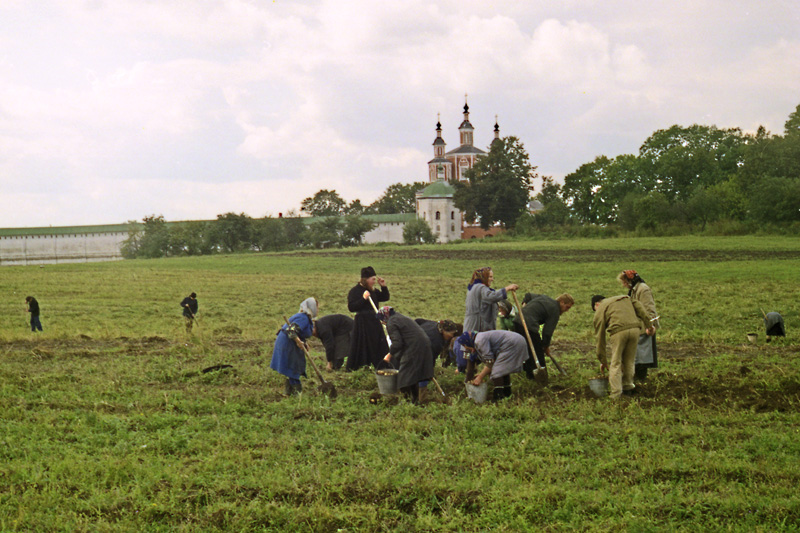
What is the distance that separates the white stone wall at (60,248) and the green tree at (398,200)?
55396 mm

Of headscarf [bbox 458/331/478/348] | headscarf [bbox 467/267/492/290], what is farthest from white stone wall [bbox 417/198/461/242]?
headscarf [bbox 458/331/478/348]

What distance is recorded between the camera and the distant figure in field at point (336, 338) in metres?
12.9

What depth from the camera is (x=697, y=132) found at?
88.4 meters

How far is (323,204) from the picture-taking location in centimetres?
14038

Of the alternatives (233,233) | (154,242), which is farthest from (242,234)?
(154,242)

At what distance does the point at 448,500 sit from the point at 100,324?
17.5m

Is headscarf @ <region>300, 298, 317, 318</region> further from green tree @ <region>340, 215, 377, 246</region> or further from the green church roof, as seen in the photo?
the green church roof

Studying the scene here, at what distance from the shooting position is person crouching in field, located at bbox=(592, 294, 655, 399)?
33.3 feet

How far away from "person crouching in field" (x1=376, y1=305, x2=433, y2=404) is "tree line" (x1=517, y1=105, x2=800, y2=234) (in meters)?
55.2

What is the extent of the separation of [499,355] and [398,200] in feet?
447

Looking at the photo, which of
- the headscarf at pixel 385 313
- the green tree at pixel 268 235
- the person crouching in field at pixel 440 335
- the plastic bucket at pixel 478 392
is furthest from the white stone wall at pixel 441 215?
the plastic bucket at pixel 478 392

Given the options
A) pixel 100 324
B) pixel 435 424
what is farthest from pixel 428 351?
pixel 100 324

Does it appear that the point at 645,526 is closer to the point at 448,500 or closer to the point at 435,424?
the point at 448,500

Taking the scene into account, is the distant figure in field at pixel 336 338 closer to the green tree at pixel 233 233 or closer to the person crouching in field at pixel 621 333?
the person crouching in field at pixel 621 333
